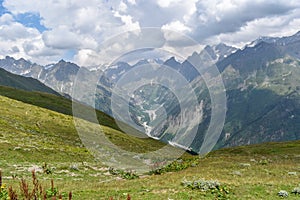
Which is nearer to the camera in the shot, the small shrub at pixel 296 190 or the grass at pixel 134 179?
the grass at pixel 134 179

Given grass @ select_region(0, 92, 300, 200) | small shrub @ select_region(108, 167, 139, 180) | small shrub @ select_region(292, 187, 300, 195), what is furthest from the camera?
small shrub @ select_region(108, 167, 139, 180)

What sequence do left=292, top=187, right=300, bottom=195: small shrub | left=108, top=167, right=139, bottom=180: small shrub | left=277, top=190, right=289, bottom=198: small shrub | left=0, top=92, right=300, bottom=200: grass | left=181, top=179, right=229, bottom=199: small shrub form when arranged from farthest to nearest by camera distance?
left=108, top=167, right=139, bottom=180: small shrub → left=292, top=187, right=300, bottom=195: small shrub → left=181, top=179, right=229, bottom=199: small shrub → left=0, top=92, right=300, bottom=200: grass → left=277, top=190, right=289, bottom=198: small shrub

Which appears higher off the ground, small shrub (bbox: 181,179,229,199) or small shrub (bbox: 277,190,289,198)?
small shrub (bbox: 181,179,229,199)

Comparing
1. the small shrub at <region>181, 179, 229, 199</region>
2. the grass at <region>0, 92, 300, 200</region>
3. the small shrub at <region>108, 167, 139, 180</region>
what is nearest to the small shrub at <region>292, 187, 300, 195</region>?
the grass at <region>0, 92, 300, 200</region>

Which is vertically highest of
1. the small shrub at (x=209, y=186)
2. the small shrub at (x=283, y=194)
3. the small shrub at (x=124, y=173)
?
the small shrub at (x=209, y=186)

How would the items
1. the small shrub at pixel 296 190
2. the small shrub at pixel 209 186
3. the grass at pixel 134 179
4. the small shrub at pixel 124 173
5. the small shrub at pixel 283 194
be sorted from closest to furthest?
the small shrub at pixel 283 194 < the grass at pixel 134 179 < the small shrub at pixel 209 186 < the small shrub at pixel 296 190 < the small shrub at pixel 124 173

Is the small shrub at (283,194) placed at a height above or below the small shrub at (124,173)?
above

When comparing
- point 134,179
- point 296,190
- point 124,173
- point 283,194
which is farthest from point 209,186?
point 124,173

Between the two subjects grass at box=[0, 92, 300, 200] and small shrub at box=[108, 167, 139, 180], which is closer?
grass at box=[0, 92, 300, 200]

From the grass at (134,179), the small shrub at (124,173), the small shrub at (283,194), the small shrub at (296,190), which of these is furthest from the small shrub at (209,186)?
the small shrub at (124,173)

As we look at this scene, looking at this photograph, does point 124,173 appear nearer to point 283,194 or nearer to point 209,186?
point 209,186

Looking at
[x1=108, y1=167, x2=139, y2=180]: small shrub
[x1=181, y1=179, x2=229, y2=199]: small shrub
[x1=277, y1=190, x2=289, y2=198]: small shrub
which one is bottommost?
A: [x1=108, y1=167, x2=139, y2=180]: small shrub

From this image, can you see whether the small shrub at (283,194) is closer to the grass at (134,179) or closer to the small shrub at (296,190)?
the grass at (134,179)

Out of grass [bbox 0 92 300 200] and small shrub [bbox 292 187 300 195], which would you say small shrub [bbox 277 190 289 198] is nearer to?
grass [bbox 0 92 300 200]
